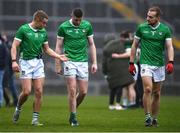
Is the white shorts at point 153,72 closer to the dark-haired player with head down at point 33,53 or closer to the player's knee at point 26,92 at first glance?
the dark-haired player with head down at point 33,53

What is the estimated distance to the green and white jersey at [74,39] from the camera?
17.7m

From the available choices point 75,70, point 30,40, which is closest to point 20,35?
point 30,40

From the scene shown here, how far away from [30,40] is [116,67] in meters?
8.16

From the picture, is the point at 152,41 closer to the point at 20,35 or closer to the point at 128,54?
the point at 20,35

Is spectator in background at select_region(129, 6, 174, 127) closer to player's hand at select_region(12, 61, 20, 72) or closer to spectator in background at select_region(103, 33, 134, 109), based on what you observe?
player's hand at select_region(12, 61, 20, 72)

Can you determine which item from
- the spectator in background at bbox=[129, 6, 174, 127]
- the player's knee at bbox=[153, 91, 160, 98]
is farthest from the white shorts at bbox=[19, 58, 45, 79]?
the player's knee at bbox=[153, 91, 160, 98]

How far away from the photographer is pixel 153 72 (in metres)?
17.5

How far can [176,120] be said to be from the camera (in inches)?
768

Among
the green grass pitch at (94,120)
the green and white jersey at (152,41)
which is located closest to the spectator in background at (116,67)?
the green grass pitch at (94,120)

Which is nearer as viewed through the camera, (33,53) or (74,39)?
(33,53)

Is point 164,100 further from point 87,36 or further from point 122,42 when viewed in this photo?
point 87,36

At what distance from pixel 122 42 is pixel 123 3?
31.5ft

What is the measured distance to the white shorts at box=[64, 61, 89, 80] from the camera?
1759cm

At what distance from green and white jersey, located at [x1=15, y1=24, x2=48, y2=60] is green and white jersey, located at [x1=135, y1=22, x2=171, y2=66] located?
1.82 m
